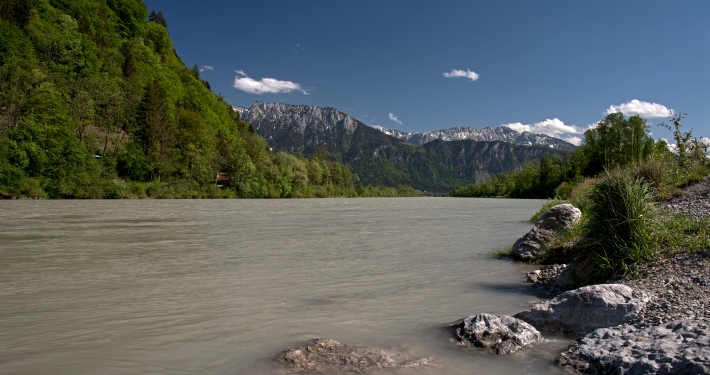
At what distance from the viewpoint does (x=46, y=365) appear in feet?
13.9

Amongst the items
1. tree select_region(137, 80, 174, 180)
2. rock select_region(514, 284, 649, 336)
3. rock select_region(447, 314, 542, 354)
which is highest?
tree select_region(137, 80, 174, 180)

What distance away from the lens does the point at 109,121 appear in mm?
76125

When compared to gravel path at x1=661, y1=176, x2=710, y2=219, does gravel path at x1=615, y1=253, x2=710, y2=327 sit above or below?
below

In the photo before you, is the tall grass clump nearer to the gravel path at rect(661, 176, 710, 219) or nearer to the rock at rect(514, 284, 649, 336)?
the rock at rect(514, 284, 649, 336)

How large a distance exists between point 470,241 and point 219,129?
336 feet

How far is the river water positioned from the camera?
14.7 feet

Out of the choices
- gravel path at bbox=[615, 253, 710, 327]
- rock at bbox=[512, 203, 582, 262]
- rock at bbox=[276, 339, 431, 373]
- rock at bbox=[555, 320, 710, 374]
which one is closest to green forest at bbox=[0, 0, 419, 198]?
rock at bbox=[512, 203, 582, 262]

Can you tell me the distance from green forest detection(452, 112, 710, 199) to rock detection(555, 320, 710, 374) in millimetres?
3891

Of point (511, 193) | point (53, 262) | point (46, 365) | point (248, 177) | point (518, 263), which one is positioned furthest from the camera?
point (511, 193)

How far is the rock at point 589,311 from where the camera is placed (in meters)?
5.21

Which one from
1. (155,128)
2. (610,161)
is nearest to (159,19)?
(155,128)

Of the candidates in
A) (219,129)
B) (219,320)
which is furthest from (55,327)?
(219,129)

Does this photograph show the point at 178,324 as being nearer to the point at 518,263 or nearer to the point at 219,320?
the point at 219,320

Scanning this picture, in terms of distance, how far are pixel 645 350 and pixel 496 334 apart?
1469 mm
